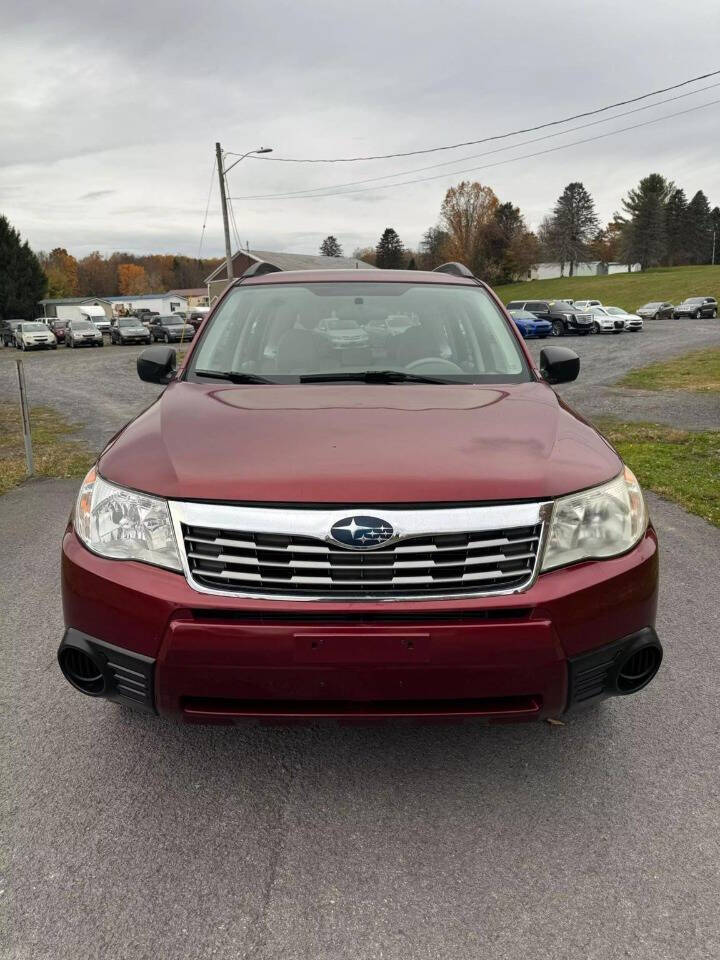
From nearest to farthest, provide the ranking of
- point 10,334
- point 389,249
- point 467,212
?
1. point 10,334
2. point 467,212
3. point 389,249

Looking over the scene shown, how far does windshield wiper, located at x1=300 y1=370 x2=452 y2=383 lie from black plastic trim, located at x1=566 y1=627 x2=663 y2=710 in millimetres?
1467

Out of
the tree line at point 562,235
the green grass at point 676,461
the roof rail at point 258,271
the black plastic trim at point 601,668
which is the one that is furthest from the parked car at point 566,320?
the tree line at point 562,235

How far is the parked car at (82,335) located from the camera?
134 feet

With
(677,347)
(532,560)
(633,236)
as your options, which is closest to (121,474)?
(532,560)

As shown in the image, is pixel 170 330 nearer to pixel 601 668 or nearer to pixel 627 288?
pixel 601 668

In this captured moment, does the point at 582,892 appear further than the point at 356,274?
No

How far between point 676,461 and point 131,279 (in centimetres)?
16263

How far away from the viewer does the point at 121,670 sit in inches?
89.0

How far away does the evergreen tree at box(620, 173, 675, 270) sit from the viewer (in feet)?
331

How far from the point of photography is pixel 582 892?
6.89ft

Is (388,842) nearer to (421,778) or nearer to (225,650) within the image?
(421,778)

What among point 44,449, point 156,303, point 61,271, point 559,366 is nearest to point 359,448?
point 559,366

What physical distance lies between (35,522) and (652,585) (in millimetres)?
4979

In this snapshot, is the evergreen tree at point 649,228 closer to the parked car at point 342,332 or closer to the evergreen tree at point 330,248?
the evergreen tree at point 330,248
